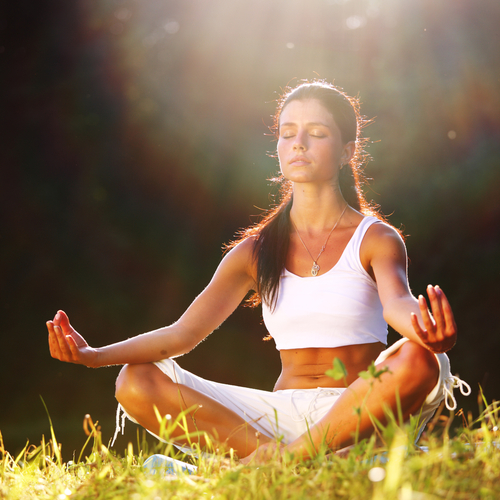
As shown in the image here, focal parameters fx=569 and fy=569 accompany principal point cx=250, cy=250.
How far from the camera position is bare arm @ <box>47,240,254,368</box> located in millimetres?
1853

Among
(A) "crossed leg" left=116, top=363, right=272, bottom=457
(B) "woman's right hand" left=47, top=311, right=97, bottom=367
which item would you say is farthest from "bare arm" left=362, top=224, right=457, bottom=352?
(B) "woman's right hand" left=47, top=311, right=97, bottom=367

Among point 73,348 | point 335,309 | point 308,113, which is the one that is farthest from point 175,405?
point 308,113

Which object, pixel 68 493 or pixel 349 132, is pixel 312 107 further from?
pixel 68 493

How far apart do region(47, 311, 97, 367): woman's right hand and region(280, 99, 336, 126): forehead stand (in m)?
1.09

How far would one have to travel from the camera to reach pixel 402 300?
1.68 metres

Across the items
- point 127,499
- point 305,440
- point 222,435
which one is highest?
point 127,499

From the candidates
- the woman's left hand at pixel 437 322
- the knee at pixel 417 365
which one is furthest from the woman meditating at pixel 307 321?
the woman's left hand at pixel 437 322

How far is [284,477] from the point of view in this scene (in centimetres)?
113

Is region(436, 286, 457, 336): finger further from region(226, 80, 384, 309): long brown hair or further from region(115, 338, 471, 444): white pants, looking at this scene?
region(226, 80, 384, 309): long brown hair

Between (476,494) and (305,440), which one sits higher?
(476,494)

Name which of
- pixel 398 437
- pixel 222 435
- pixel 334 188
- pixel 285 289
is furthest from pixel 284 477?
pixel 334 188

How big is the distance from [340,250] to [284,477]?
1106 millimetres

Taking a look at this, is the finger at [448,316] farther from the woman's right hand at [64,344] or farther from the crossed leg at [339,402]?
the woman's right hand at [64,344]

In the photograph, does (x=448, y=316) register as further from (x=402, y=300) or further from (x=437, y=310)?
(x=402, y=300)
